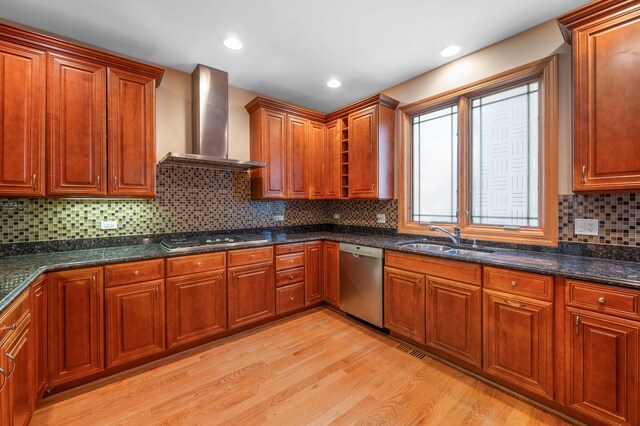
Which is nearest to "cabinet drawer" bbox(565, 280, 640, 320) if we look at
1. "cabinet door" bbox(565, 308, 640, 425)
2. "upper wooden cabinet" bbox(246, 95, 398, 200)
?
"cabinet door" bbox(565, 308, 640, 425)

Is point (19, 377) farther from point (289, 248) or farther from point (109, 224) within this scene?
point (289, 248)

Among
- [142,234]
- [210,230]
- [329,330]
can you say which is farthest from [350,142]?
[142,234]

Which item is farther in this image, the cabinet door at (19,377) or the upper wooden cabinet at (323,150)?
the upper wooden cabinet at (323,150)

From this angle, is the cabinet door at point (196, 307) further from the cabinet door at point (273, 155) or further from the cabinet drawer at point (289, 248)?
the cabinet door at point (273, 155)

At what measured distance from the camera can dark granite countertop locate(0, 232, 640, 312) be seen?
1454 millimetres

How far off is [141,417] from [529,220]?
10.4 ft

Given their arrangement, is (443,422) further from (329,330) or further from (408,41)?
(408,41)

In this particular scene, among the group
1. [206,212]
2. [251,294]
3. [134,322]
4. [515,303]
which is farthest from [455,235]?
[134,322]

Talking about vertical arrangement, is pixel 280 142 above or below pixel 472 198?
above

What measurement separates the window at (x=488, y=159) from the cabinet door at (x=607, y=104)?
0.36 m

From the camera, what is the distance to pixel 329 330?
2.84 m

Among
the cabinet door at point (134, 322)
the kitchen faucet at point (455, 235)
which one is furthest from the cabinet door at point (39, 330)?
the kitchen faucet at point (455, 235)

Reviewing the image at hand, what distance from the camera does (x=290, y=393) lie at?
190 centimetres

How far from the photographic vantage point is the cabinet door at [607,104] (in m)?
1.60
